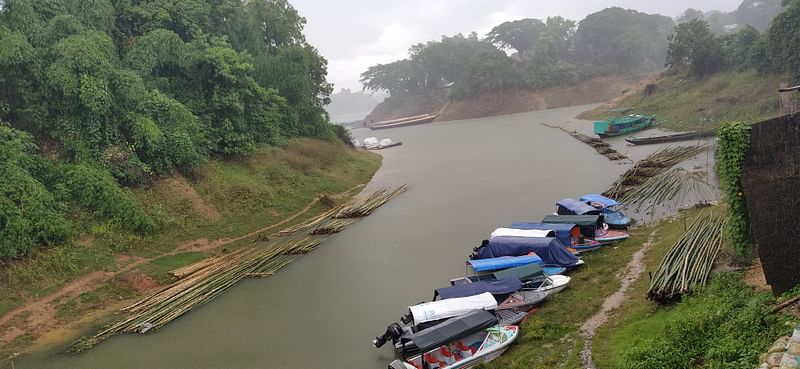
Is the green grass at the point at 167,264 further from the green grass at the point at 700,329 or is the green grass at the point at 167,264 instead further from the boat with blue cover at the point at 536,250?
the green grass at the point at 700,329

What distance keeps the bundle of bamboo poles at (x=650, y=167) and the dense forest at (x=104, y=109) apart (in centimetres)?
2284

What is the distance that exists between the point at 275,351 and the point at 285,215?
1460 centimetres

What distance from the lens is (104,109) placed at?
75.9ft

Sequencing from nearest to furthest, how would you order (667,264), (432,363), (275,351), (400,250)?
(432,363), (667,264), (275,351), (400,250)

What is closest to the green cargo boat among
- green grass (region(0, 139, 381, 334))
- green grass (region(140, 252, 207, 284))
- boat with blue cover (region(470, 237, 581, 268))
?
green grass (region(0, 139, 381, 334))

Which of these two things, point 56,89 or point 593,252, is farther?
point 56,89

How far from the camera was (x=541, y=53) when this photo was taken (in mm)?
97500

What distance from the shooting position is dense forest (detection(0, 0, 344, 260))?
20.2 m

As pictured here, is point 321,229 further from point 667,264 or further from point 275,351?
point 667,264

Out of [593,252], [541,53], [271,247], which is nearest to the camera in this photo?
[593,252]

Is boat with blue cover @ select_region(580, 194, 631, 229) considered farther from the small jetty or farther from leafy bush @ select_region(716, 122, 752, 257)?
the small jetty

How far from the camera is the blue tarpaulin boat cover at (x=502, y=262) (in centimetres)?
1634

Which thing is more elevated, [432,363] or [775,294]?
[775,294]

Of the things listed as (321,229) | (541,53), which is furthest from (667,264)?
(541,53)
